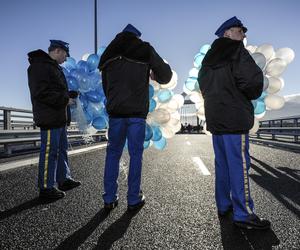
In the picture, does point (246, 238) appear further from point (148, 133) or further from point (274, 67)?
point (274, 67)

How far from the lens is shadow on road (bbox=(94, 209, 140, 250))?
2.28 meters

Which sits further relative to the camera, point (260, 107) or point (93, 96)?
point (93, 96)

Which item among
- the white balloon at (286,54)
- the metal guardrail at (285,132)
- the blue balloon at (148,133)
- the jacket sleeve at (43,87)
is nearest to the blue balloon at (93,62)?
the jacket sleeve at (43,87)

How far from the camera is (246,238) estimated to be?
7.85ft

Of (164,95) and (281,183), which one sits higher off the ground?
(164,95)

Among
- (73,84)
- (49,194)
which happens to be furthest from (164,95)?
(49,194)

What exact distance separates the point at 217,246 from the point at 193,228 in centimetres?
39

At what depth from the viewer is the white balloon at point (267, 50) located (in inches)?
162

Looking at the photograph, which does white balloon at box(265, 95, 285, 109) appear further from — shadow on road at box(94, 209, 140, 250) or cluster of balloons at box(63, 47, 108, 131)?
shadow on road at box(94, 209, 140, 250)

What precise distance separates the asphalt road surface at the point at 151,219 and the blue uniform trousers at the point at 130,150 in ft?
0.73

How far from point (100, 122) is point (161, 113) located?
856 mm

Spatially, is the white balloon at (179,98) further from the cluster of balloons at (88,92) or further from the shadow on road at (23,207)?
the shadow on road at (23,207)

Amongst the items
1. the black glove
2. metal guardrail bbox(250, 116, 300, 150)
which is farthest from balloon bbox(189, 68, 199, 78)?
metal guardrail bbox(250, 116, 300, 150)

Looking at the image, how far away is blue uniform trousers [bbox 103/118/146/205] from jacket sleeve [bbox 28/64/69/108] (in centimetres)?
87
